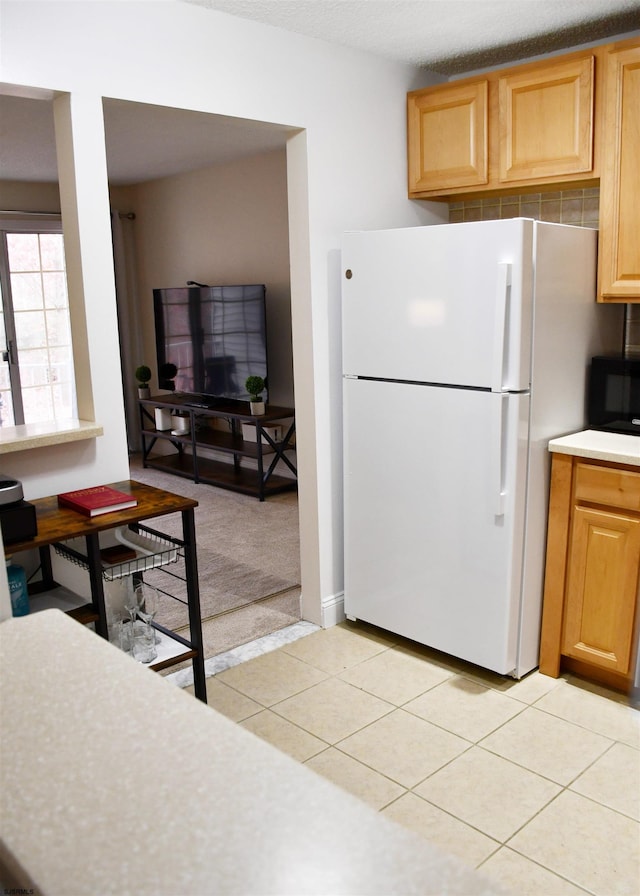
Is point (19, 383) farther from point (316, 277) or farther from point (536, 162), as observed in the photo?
point (536, 162)

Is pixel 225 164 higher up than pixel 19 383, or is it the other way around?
pixel 225 164

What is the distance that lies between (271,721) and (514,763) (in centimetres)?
79

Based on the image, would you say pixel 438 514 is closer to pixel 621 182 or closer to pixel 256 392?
pixel 621 182

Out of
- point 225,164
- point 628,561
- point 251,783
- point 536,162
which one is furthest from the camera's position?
point 225,164

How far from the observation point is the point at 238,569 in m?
4.02

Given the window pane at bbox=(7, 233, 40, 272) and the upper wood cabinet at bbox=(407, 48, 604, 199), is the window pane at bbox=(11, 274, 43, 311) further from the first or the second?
the upper wood cabinet at bbox=(407, 48, 604, 199)

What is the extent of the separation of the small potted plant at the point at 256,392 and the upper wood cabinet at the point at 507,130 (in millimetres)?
2343

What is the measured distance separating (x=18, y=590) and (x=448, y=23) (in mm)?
2341

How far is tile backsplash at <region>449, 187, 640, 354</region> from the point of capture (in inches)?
120

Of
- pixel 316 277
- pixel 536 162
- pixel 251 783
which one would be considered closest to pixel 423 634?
pixel 316 277

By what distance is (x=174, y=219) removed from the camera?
21.0 feet

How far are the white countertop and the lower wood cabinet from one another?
45 mm

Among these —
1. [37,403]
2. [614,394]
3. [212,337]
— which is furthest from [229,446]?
[614,394]

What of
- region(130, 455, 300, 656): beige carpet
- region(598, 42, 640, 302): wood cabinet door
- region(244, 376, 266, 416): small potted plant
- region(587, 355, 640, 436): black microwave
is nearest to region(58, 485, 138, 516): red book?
region(130, 455, 300, 656): beige carpet
